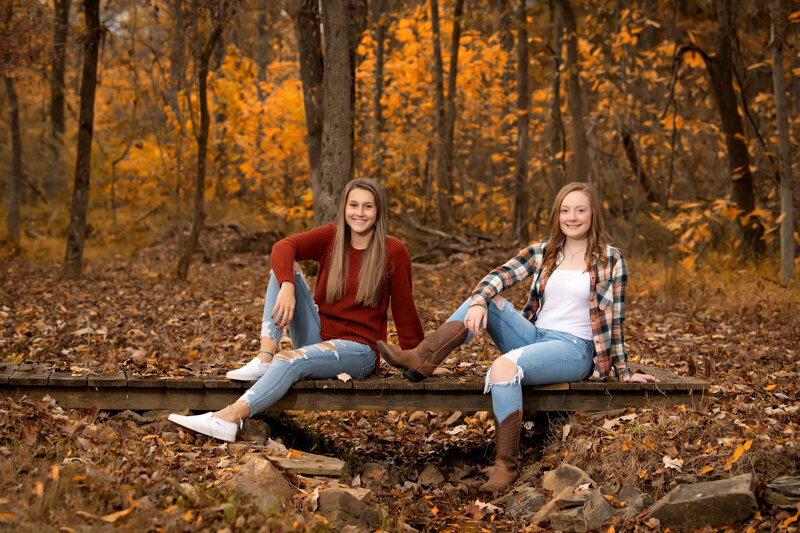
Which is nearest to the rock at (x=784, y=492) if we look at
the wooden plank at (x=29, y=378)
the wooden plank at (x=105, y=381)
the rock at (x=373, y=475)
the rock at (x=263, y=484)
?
the rock at (x=373, y=475)

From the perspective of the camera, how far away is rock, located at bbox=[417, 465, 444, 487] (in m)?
4.68

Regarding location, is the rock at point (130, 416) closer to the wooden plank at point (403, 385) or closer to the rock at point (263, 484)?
the rock at point (263, 484)

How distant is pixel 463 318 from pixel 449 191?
32.5ft

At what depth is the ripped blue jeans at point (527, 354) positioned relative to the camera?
4.38 meters

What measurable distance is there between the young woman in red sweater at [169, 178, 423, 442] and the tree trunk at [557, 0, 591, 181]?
23.5 feet

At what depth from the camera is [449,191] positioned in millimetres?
14383

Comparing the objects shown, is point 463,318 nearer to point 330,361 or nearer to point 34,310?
point 330,361

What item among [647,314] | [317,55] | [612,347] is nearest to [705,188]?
[647,314]

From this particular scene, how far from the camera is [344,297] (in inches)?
188

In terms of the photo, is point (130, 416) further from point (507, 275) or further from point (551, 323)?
point (551, 323)

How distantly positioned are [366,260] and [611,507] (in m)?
2.03

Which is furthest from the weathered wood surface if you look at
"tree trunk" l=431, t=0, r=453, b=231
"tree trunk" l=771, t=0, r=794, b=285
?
"tree trunk" l=431, t=0, r=453, b=231

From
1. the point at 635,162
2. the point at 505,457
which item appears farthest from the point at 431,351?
the point at 635,162

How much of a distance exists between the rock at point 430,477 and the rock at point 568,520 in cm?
105
